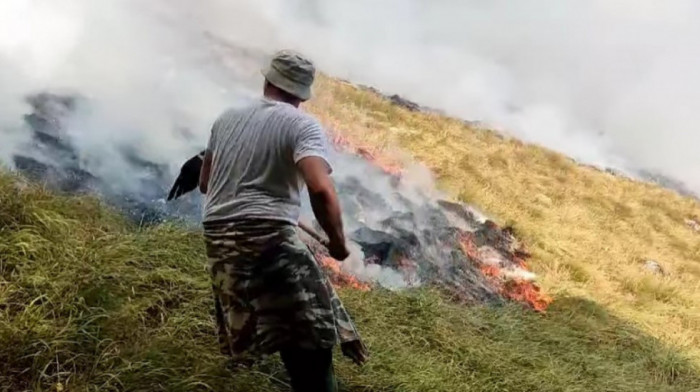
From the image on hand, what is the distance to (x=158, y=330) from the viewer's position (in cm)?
344

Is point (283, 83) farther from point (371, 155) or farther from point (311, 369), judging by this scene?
point (371, 155)

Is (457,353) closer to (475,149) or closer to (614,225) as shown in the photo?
(614,225)

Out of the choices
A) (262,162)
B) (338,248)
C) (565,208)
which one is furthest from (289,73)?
(565,208)

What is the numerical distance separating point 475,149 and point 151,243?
10411mm

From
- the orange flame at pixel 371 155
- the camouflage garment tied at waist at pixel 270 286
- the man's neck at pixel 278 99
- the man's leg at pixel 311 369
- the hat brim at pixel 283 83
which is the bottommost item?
the man's leg at pixel 311 369

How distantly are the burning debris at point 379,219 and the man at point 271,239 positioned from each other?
9.00ft

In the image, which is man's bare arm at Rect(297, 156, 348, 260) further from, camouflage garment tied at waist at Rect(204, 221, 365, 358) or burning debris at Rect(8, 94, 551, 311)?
burning debris at Rect(8, 94, 551, 311)

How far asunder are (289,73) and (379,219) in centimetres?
510

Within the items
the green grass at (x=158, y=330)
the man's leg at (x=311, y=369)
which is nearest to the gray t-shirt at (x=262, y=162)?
the man's leg at (x=311, y=369)

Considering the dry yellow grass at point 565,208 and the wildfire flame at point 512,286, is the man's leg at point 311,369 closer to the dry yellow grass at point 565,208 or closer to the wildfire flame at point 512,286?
the wildfire flame at point 512,286

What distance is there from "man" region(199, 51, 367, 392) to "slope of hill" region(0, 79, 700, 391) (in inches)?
27.2

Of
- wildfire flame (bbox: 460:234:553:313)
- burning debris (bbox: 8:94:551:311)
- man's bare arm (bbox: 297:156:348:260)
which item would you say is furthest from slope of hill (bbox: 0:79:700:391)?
man's bare arm (bbox: 297:156:348:260)

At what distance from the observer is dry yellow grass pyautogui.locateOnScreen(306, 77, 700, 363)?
878 cm

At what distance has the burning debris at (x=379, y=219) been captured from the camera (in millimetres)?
5707
